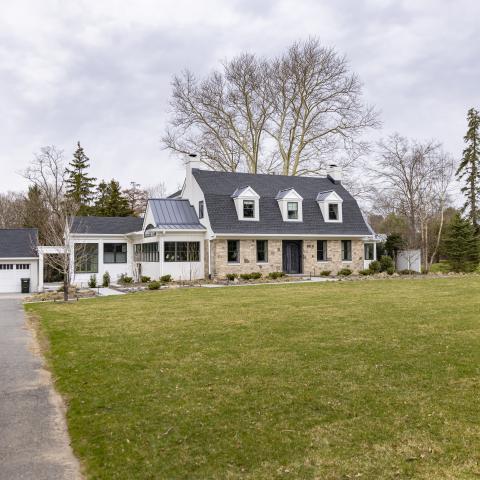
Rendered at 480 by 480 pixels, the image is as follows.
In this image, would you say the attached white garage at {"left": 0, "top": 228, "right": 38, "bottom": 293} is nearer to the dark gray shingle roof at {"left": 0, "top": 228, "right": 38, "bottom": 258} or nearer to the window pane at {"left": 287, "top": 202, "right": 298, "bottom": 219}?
the dark gray shingle roof at {"left": 0, "top": 228, "right": 38, "bottom": 258}

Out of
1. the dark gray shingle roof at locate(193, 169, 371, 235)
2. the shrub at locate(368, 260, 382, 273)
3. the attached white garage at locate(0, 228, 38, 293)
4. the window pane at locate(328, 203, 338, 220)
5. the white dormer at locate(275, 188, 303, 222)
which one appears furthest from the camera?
the window pane at locate(328, 203, 338, 220)

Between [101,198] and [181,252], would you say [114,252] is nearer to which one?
[181,252]

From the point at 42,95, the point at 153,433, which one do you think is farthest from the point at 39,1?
the point at 153,433

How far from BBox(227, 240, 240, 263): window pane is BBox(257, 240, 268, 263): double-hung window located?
4.57 ft

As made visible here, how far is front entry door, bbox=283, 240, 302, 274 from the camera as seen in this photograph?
92.4 ft

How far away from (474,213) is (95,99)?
35.5 metres

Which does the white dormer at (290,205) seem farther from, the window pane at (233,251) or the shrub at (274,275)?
the shrub at (274,275)

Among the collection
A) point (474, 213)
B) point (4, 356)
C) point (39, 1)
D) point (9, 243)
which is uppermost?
point (39, 1)

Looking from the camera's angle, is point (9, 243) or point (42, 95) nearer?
point (42, 95)

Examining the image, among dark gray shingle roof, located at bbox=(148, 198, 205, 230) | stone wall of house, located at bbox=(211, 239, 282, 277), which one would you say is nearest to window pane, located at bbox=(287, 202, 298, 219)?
stone wall of house, located at bbox=(211, 239, 282, 277)

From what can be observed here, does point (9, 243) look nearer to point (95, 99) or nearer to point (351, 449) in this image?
point (95, 99)

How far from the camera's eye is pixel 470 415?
16.7 feet

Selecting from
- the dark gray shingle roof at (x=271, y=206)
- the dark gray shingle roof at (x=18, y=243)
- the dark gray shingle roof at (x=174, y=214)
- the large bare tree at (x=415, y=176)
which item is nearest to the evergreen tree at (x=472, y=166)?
the large bare tree at (x=415, y=176)

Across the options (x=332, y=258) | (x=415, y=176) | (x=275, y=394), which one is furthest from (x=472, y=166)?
(x=275, y=394)
